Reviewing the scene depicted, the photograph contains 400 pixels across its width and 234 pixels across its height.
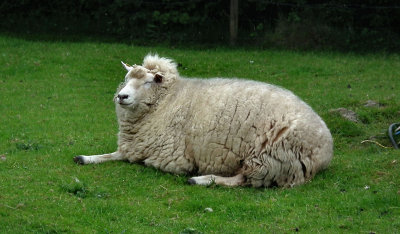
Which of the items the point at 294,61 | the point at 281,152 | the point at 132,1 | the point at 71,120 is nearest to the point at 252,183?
the point at 281,152

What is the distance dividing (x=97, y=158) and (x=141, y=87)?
107cm

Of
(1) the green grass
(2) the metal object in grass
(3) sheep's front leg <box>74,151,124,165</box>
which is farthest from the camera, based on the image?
(2) the metal object in grass

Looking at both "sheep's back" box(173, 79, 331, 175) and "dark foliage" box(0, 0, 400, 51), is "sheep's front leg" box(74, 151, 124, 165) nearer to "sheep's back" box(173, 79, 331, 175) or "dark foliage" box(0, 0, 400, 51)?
"sheep's back" box(173, 79, 331, 175)

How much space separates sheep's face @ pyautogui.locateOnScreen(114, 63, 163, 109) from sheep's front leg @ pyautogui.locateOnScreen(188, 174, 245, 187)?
140 cm

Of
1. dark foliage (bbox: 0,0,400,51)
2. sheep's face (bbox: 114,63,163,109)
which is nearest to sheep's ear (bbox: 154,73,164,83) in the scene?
sheep's face (bbox: 114,63,163,109)

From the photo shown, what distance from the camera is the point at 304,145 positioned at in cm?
736

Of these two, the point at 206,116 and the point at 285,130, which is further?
the point at 206,116

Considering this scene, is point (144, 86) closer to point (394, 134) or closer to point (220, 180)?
point (220, 180)

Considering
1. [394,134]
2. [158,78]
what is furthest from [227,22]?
[158,78]

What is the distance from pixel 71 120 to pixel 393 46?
936 cm

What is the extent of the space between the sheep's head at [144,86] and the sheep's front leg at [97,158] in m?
0.65

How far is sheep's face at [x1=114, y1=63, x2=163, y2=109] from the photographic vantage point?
27.3 feet

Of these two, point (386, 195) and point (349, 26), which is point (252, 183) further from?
point (349, 26)

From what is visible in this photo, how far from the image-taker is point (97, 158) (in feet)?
27.6
